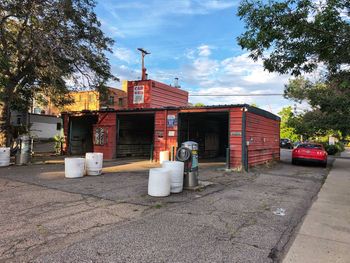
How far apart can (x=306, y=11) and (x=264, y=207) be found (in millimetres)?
4236

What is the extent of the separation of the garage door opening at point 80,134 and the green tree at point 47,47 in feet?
12.4

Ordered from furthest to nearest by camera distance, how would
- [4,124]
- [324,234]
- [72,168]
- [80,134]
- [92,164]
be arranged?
[80,134] < [4,124] < [92,164] < [72,168] < [324,234]

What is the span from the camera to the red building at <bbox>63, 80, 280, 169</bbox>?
13.8 meters

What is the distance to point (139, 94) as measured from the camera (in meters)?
21.5

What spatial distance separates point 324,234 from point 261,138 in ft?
37.7

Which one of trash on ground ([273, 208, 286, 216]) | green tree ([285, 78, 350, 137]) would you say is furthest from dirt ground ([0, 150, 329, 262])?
green tree ([285, 78, 350, 137])

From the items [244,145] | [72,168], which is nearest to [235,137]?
[244,145]

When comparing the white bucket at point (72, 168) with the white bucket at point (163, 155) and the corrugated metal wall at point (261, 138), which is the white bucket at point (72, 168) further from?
the corrugated metal wall at point (261, 138)

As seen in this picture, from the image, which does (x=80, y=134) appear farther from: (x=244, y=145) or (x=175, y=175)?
(x=175, y=175)

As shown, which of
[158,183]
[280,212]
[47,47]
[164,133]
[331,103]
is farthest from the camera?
[331,103]

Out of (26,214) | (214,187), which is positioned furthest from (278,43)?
(26,214)

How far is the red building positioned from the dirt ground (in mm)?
4901

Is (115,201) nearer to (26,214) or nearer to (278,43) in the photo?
(26,214)

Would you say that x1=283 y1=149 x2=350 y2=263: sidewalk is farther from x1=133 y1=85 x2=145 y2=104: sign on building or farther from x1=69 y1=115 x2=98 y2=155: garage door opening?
x1=69 y1=115 x2=98 y2=155: garage door opening
